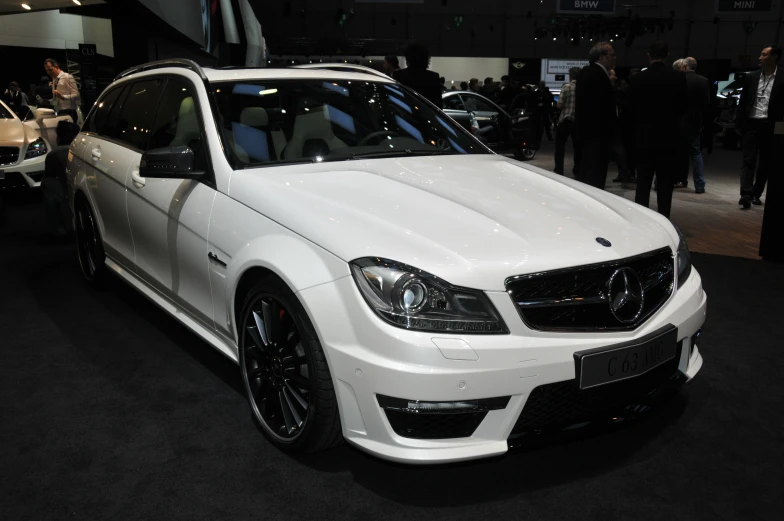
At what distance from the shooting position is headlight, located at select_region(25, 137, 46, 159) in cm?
872

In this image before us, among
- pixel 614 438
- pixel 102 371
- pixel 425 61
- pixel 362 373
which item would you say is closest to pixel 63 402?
pixel 102 371

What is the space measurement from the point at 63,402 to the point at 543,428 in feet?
7.42

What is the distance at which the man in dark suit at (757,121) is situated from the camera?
27.2ft

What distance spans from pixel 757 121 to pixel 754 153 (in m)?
0.38

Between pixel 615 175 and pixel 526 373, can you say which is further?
pixel 615 175

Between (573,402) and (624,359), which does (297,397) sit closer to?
(573,402)

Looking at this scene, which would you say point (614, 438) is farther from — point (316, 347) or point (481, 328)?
point (316, 347)

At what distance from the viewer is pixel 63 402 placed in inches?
133

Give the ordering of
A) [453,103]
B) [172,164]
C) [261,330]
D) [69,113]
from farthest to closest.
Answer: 1. [453,103]
2. [69,113]
3. [172,164]
4. [261,330]

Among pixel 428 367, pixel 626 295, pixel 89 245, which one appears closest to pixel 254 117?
pixel 428 367

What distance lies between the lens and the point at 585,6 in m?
23.1

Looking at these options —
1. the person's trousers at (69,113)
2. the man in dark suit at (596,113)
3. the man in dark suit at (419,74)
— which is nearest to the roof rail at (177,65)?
the man in dark suit at (419,74)

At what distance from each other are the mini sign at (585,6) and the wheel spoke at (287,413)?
22.1 meters

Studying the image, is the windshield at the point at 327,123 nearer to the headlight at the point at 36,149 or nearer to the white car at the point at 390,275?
the white car at the point at 390,275
